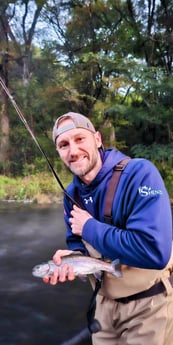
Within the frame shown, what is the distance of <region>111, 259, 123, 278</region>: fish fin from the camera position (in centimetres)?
159

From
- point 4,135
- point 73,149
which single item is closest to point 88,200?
point 73,149

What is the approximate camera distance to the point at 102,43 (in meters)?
16.0

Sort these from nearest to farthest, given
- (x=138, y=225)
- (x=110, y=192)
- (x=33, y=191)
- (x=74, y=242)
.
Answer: (x=138, y=225) < (x=110, y=192) < (x=74, y=242) < (x=33, y=191)

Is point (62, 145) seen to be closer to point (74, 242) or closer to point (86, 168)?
point (86, 168)

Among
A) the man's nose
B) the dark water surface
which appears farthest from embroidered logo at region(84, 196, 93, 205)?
the dark water surface

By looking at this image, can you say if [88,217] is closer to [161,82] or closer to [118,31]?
[161,82]

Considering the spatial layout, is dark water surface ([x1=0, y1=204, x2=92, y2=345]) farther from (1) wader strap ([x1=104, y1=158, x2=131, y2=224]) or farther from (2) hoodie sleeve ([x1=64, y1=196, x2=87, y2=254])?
(1) wader strap ([x1=104, y1=158, x2=131, y2=224])

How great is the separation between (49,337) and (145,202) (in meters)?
2.72

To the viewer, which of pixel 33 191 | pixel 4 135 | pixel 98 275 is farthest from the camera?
pixel 4 135

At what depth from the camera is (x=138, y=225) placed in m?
1.47

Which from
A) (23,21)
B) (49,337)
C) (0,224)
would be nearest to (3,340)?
(49,337)

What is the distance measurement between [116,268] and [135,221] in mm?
251

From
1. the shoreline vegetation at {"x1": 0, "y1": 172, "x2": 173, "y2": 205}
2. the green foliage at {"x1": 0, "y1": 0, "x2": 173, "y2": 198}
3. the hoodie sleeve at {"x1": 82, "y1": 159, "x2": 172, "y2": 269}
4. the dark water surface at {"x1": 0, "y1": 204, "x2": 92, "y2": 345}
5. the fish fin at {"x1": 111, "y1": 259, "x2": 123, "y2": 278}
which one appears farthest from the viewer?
the green foliage at {"x1": 0, "y1": 0, "x2": 173, "y2": 198}

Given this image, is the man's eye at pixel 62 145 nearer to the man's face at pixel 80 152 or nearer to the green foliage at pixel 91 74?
the man's face at pixel 80 152
